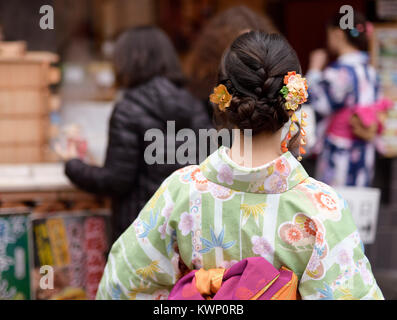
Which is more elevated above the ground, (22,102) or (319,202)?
(22,102)

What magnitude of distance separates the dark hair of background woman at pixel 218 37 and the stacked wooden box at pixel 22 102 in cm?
133

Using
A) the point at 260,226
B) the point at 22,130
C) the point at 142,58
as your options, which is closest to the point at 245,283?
the point at 260,226

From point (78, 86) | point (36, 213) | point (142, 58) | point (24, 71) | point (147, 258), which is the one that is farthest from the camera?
point (78, 86)

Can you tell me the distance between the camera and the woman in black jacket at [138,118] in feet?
9.78

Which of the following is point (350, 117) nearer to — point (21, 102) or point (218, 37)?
point (218, 37)

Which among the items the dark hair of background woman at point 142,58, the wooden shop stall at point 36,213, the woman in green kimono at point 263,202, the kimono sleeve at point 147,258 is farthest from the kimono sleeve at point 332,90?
the kimono sleeve at point 147,258

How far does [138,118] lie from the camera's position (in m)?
2.97

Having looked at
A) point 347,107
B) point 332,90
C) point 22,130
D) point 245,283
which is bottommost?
point 245,283

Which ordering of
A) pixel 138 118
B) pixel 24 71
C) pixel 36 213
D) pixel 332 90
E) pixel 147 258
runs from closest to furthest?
pixel 147 258 → pixel 138 118 → pixel 36 213 → pixel 24 71 → pixel 332 90

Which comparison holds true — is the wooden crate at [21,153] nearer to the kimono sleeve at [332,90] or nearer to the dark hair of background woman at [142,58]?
the dark hair of background woman at [142,58]

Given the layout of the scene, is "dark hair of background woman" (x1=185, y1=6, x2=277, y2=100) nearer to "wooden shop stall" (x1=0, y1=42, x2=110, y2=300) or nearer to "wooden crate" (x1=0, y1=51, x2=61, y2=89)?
"wooden shop stall" (x1=0, y1=42, x2=110, y2=300)

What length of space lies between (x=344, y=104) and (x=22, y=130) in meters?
2.36

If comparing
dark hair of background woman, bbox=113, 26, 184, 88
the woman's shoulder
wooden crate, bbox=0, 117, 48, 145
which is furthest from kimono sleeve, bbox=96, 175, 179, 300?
wooden crate, bbox=0, 117, 48, 145

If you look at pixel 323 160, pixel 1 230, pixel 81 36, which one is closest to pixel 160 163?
pixel 1 230
